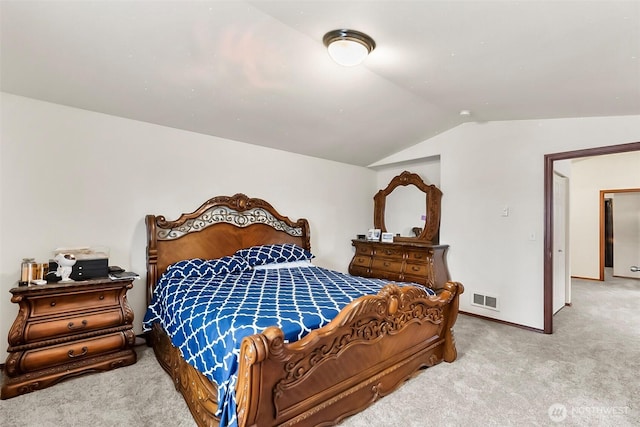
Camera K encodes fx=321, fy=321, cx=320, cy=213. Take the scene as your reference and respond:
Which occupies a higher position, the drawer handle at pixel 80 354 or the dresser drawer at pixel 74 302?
the dresser drawer at pixel 74 302

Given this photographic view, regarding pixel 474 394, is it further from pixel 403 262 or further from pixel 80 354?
pixel 80 354

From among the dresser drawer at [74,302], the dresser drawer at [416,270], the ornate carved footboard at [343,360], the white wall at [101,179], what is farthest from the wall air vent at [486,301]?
the dresser drawer at [74,302]

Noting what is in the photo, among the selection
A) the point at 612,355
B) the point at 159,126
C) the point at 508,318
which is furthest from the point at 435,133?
the point at 159,126

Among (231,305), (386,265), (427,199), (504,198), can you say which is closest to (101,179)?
(231,305)

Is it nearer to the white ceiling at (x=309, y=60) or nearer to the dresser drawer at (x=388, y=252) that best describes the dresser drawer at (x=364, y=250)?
the dresser drawer at (x=388, y=252)

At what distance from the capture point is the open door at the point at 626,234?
6754mm

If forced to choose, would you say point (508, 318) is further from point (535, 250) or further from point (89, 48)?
point (89, 48)

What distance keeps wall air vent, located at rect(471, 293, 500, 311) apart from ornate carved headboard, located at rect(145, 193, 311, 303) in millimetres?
2283

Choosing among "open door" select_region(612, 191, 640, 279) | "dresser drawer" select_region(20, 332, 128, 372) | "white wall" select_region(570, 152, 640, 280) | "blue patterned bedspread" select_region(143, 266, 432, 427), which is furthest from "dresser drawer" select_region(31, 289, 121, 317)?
"open door" select_region(612, 191, 640, 279)

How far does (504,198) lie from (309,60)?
2.92 m

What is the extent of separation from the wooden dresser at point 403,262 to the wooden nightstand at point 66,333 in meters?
3.29

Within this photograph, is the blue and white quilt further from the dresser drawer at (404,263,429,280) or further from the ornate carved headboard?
the dresser drawer at (404,263,429,280)

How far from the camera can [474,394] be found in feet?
7.41

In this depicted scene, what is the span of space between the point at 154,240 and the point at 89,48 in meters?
1.69
